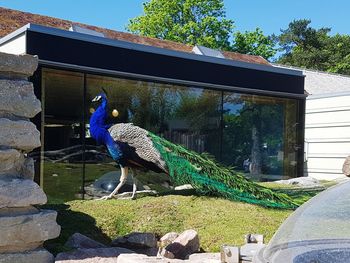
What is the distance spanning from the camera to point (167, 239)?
6664 millimetres

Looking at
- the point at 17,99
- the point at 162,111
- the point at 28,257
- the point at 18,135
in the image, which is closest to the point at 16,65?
the point at 17,99

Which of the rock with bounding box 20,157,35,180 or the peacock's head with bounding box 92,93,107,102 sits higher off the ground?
the peacock's head with bounding box 92,93,107,102

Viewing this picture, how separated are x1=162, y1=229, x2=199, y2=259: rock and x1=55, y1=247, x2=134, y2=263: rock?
61 cm

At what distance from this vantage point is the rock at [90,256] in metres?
5.34

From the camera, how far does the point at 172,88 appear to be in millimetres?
11883

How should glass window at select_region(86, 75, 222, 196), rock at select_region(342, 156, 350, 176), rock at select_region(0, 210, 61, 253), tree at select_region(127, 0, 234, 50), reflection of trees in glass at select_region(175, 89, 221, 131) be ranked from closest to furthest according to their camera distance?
rock at select_region(0, 210, 61, 253) < glass window at select_region(86, 75, 222, 196) < reflection of trees in glass at select_region(175, 89, 221, 131) < rock at select_region(342, 156, 350, 176) < tree at select_region(127, 0, 234, 50)

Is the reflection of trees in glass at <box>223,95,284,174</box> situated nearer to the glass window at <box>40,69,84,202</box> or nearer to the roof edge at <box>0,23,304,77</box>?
the roof edge at <box>0,23,304,77</box>

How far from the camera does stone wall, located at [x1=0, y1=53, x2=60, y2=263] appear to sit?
8.84 ft

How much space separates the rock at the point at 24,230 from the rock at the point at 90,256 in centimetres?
264

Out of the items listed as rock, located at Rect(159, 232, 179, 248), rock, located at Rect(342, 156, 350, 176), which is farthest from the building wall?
rock, located at Rect(159, 232, 179, 248)

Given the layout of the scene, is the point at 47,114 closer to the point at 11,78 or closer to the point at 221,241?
the point at 221,241

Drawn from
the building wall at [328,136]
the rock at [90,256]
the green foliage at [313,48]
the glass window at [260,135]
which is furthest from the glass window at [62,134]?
the green foliage at [313,48]

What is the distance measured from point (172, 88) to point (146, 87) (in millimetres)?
797

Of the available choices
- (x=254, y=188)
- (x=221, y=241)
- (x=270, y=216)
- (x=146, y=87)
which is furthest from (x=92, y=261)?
(x=146, y=87)
